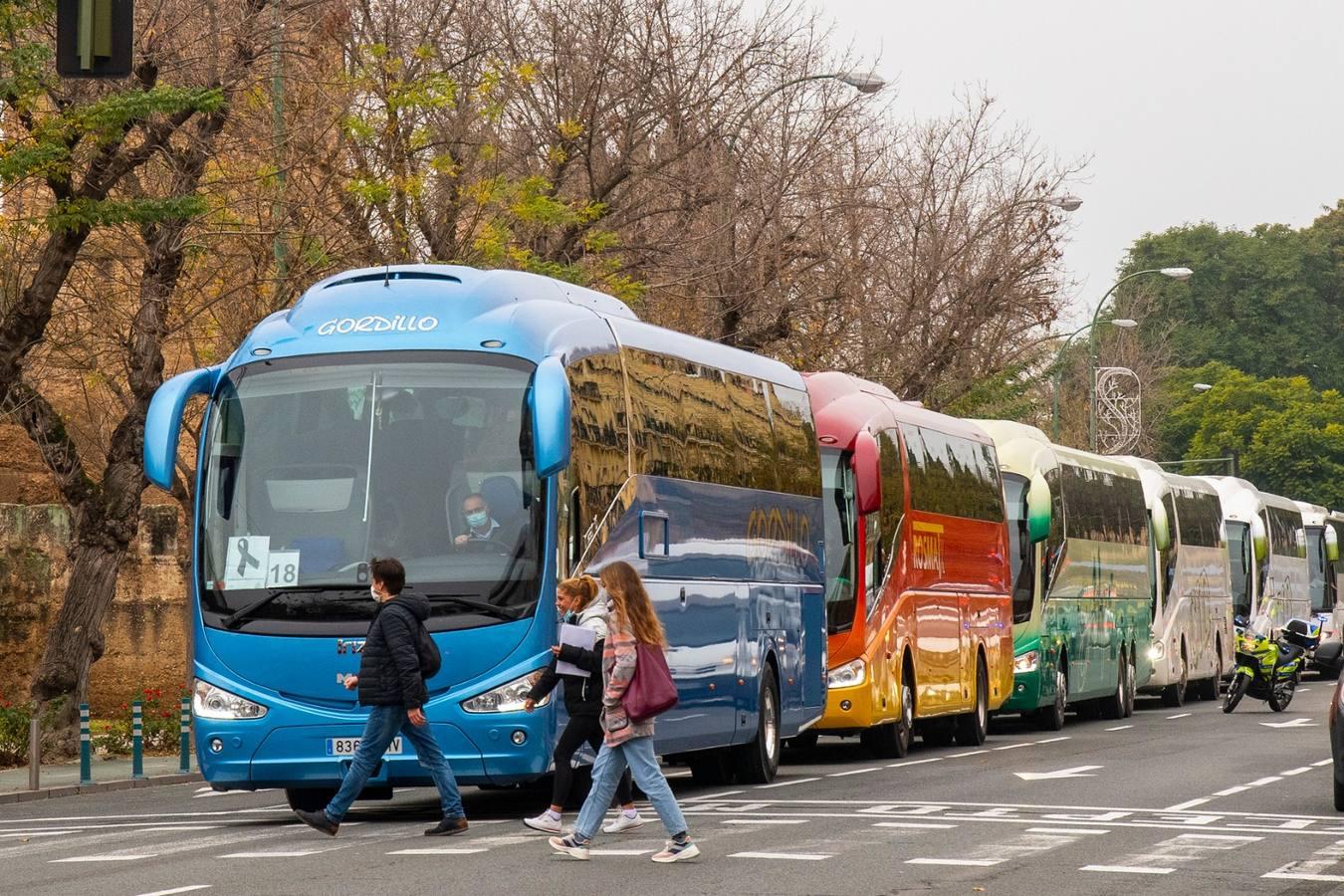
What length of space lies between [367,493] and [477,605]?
1.08m

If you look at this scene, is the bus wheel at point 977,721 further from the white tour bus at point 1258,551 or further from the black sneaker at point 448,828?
the white tour bus at point 1258,551

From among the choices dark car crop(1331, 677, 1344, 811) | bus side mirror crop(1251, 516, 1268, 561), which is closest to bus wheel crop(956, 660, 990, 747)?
dark car crop(1331, 677, 1344, 811)

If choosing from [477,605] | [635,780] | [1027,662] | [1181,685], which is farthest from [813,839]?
[1181,685]

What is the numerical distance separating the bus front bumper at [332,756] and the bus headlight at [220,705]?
6 cm

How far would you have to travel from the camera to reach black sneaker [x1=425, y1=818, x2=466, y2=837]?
14602 mm

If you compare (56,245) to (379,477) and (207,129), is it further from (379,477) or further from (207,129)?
(379,477)

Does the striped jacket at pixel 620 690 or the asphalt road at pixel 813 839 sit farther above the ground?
the striped jacket at pixel 620 690

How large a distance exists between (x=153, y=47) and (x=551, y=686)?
11.3 metres

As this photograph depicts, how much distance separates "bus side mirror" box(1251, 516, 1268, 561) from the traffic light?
1578 inches

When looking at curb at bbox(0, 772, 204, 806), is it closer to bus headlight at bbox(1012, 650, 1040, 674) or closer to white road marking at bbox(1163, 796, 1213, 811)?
white road marking at bbox(1163, 796, 1213, 811)

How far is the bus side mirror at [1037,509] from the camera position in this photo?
1231 inches

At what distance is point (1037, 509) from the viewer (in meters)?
→ 31.4

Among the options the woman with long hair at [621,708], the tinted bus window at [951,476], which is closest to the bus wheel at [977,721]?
the tinted bus window at [951,476]

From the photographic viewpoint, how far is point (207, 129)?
25.3 metres
